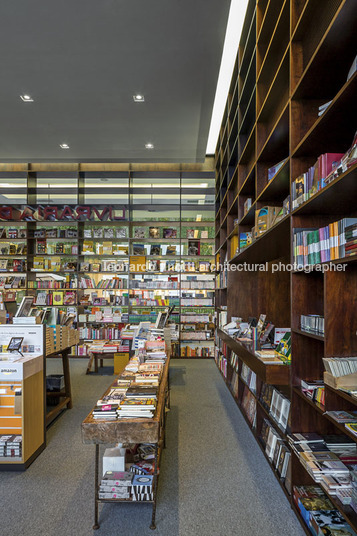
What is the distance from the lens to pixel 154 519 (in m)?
2.10

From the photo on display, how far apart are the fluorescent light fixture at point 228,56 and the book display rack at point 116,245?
185 cm

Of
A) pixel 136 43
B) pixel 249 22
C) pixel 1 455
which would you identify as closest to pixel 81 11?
pixel 136 43

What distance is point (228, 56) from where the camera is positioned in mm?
4602

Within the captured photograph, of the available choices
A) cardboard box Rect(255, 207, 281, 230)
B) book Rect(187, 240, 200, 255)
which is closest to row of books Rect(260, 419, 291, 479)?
cardboard box Rect(255, 207, 281, 230)

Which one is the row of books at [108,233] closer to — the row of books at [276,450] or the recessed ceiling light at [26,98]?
the recessed ceiling light at [26,98]

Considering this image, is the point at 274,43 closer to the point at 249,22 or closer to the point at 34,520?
the point at 249,22

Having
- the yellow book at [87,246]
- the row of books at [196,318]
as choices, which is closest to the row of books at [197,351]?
the row of books at [196,318]

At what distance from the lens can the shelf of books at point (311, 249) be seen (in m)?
1.69

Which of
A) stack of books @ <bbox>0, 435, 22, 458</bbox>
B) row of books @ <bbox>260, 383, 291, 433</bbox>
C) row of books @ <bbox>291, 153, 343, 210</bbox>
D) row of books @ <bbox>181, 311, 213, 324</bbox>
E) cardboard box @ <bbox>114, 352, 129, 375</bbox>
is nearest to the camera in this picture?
row of books @ <bbox>291, 153, 343, 210</bbox>

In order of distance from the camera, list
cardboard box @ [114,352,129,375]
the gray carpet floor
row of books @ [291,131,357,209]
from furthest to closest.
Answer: cardboard box @ [114,352,129,375], the gray carpet floor, row of books @ [291,131,357,209]

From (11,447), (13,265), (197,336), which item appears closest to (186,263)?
(197,336)

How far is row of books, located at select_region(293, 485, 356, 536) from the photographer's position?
1.75m

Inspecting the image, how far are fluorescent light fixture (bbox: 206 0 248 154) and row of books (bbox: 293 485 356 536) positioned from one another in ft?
14.3

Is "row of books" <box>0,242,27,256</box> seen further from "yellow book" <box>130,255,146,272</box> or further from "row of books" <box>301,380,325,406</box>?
"row of books" <box>301,380,325,406</box>
